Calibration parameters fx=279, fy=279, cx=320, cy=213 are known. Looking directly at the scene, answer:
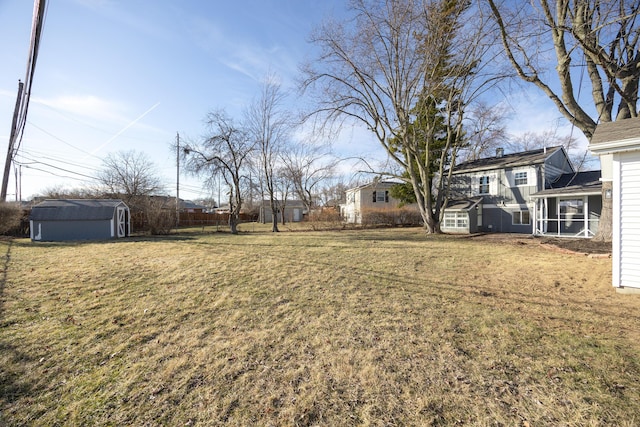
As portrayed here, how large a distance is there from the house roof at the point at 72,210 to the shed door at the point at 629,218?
21765 millimetres

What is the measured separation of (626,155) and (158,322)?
8.97 m

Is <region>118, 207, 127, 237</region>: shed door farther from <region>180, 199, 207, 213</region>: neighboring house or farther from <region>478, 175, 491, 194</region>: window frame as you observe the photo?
<region>478, 175, 491, 194</region>: window frame

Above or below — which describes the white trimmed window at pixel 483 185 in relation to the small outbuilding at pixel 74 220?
above

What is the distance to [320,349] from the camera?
12.0ft

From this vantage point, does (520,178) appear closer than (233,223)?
Yes

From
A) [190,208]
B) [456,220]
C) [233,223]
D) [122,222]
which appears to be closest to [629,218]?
[456,220]

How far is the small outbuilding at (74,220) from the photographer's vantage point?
628 inches

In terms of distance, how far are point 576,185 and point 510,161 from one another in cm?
416

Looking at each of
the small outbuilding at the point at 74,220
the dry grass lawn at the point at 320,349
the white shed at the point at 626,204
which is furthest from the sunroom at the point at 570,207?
the small outbuilding at the point at 74,220

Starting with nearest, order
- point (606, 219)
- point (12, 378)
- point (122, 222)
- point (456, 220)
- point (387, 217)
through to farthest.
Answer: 1. point (12, 378)
2. point (606, 219)
3. point (122, 222)
4. point (456, 220)
5. point (387, 217)

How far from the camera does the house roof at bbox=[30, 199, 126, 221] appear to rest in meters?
16.0

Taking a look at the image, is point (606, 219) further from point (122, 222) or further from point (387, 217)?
point (122, 222)

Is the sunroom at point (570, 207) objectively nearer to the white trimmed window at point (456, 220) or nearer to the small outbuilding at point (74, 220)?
the white trimmed window at point (456, 220)

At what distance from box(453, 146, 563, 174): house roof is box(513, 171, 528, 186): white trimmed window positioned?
65 cm
